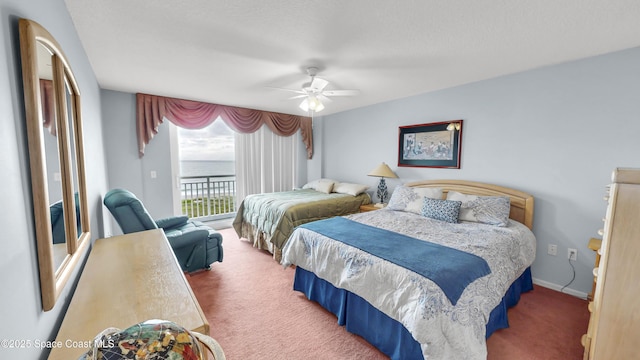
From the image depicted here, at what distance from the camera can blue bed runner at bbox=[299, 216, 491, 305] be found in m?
1.53

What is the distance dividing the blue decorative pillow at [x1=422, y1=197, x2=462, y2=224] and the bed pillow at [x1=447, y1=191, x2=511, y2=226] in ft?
0.28

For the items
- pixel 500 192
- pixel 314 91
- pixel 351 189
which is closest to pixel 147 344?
pixel 314 91

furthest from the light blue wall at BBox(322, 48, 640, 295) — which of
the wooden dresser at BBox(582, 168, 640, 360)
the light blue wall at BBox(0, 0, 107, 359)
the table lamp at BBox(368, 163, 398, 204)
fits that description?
the light blue wall at BBox(0, 0, 107, 359)

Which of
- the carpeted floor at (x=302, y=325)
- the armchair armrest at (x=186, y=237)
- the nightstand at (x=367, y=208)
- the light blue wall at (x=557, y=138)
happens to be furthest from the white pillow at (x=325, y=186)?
the armchair armrest at (x=186, y=237)

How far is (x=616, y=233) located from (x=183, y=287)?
2160 mm

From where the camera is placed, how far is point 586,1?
4.85 ft

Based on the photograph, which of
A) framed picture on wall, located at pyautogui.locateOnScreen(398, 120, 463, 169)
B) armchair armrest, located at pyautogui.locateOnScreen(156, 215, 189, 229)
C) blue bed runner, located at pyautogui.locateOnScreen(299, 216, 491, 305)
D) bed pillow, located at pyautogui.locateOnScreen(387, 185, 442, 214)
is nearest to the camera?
blue bed runner, located at pyautogui.locateOnScreen(299, 216, 491, 305)

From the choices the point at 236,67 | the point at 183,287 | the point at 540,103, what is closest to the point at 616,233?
the point at 540,103

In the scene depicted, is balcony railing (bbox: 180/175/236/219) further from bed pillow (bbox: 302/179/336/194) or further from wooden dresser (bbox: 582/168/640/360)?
wooden dresser (bbox: 582/168/640/360)

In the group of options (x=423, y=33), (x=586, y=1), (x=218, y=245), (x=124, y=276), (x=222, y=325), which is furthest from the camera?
(x=218, y=245)

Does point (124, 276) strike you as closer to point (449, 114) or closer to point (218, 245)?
point (218, 245)

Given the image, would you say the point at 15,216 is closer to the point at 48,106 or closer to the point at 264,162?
the point at 48,106

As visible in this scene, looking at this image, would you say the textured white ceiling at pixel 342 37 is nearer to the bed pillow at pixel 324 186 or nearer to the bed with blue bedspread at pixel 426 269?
the bed with blue bedspread at pixel 426 269

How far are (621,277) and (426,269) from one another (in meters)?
0.89
